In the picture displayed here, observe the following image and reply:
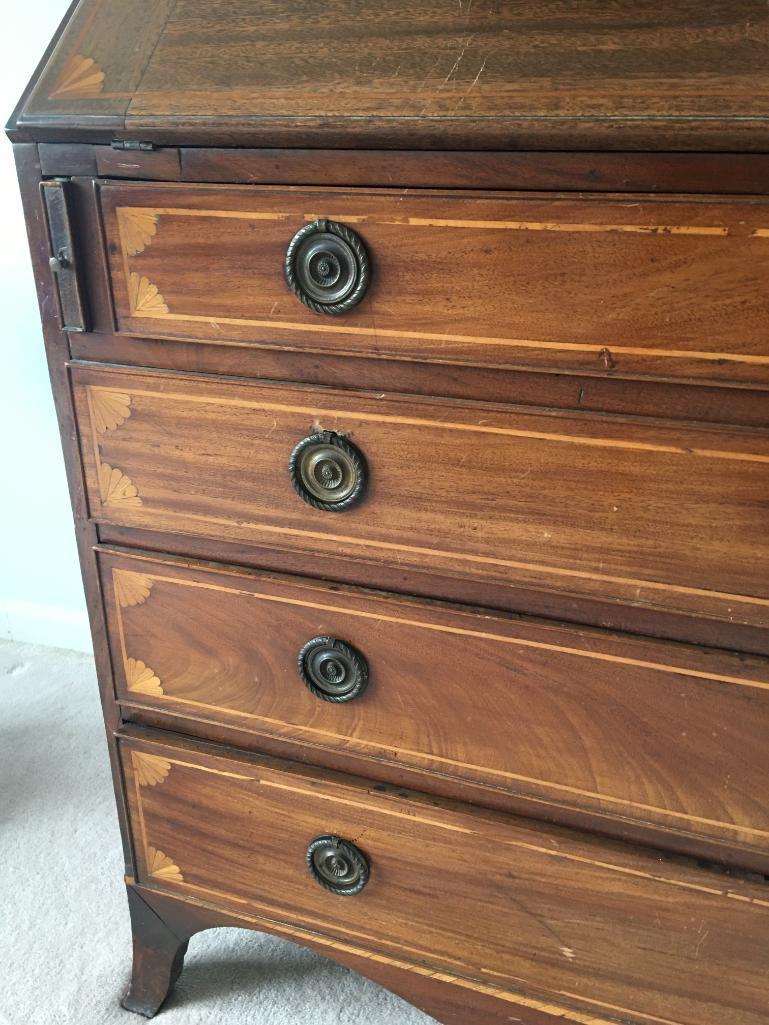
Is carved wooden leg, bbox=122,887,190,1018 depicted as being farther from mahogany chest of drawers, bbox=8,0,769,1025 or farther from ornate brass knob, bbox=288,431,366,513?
ornate brass knob, bbox=288,431,366,513

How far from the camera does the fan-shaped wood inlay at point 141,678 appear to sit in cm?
100

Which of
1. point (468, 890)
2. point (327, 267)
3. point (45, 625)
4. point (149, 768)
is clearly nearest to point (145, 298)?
point (327, 267)

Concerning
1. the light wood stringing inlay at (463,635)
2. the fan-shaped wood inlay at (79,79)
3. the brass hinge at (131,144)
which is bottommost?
the light wood stringing inlay at (463,635)

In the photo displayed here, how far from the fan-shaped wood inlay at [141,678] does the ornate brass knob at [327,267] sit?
1.51ft

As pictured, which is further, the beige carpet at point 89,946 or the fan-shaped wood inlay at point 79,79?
the beige carpet at point 89,946

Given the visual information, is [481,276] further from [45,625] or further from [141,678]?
[45,625]

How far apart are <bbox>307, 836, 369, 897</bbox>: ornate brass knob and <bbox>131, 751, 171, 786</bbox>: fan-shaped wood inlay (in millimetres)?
190

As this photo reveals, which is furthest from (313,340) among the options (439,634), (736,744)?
(736,744)

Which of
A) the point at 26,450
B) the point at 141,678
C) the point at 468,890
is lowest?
the point at 468,890

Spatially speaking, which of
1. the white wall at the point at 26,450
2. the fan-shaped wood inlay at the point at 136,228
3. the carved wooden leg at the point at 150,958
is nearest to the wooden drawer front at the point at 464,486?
the fan-shaped wood inlay at the point at 136,228

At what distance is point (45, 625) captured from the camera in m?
1.94

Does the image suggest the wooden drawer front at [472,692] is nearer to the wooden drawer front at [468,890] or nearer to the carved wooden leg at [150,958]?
the wooden drawer front at [468,890]

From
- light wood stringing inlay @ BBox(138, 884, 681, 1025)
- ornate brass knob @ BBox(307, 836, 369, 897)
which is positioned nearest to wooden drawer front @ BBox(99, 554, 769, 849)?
ornate brass knob @ BBox(307, 836, 369, 897)

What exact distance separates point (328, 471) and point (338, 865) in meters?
0.45
